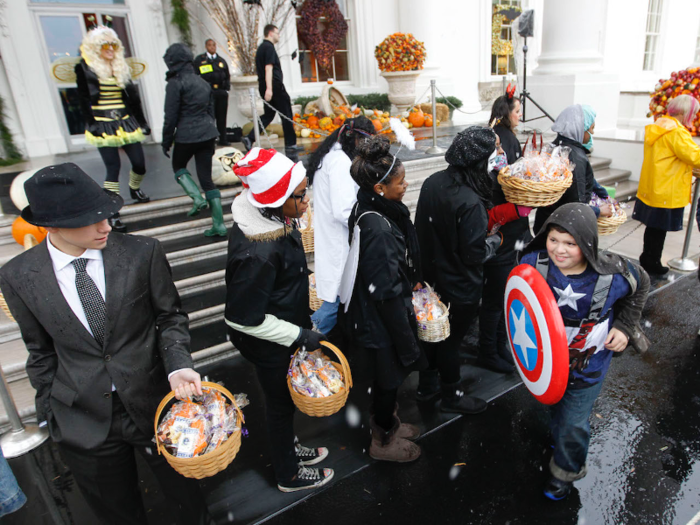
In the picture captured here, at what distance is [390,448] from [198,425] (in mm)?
1312

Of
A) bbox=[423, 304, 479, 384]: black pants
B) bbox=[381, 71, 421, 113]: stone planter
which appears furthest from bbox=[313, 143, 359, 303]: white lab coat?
bbox=[381, 71, 421, 113]: stone planter

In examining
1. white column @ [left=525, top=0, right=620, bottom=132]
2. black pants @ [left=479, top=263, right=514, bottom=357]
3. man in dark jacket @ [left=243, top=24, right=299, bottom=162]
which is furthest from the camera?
white column @ [left=525, top=0, right=620, bottom=132]

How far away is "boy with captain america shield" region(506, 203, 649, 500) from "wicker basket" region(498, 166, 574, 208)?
0.72 m

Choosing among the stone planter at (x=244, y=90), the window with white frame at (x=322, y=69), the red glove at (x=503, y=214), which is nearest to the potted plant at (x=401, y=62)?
the window with white frame at (x=322, y=69)

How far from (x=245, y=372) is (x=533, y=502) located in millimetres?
2309

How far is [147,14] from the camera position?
30.5 feet

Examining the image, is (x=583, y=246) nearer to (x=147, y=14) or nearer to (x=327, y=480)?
(x=327, y=480)

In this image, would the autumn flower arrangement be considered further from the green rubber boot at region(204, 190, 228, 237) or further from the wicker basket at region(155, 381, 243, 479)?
the wicker basket at region(155, 381, 243, 479)

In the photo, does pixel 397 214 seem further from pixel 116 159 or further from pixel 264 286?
pixel 116 159

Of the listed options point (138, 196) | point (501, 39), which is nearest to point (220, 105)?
point (138, 196)

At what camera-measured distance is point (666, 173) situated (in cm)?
482

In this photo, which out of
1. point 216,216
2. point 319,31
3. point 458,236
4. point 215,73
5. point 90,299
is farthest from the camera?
point 319,31

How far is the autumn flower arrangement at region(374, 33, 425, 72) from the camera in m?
11.0

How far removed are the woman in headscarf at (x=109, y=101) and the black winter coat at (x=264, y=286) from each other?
128 inches
